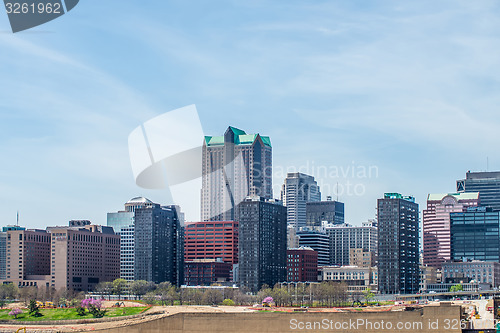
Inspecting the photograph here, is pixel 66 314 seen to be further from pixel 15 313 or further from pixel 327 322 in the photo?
pixel 327 322

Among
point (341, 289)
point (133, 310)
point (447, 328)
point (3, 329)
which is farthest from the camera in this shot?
point (341, 289)

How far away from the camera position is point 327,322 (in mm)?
84938

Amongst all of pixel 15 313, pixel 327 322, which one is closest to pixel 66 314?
pixel 15 313

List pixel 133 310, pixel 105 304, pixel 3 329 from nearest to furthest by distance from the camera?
pixel 3 329, pixel 133 310, pixel 105 304

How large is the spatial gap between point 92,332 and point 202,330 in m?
18.9

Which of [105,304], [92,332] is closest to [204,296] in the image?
[105,304]

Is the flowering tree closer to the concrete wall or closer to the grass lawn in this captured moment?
the grass lawn

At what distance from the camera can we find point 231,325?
89.4 meters

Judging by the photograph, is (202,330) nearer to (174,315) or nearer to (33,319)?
(174,315)

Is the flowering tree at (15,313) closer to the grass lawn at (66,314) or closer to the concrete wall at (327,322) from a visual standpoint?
the grass lawn at (66,314)

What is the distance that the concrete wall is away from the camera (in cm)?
8331

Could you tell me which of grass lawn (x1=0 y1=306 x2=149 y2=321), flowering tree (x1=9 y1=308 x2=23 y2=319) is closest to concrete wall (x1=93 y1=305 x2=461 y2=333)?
grass lawn (x1=0 y1=306 x2=149 y2=321)

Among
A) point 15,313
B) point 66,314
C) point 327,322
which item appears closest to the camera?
point 327,322

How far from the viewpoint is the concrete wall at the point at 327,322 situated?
3280 inches
